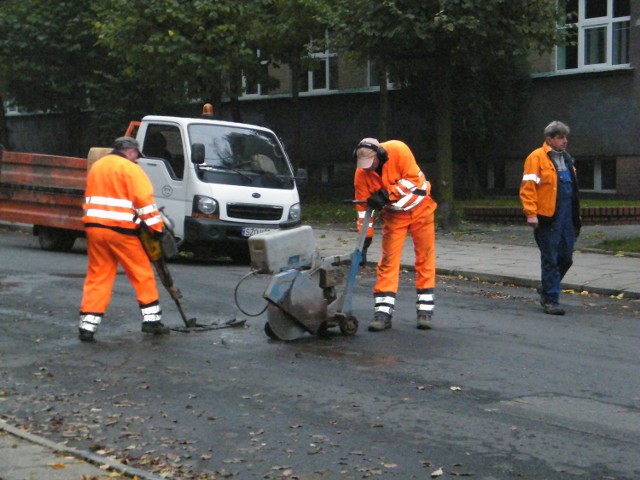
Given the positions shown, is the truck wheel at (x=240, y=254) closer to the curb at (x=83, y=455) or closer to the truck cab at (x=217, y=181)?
the truck cab at (x=217, y=181)

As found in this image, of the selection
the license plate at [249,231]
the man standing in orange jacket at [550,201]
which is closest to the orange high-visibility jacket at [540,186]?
the man standing in orange jacket at [550,201]

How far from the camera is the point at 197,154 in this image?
632 inches

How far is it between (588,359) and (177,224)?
8.18 meters

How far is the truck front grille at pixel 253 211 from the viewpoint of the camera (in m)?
16.1

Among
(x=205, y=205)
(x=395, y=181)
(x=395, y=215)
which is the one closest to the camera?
(x=395, y=181)

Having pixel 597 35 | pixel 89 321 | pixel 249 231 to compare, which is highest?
pixel 597 35

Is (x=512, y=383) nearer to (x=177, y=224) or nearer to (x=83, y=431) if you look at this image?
(x=83, y=431)

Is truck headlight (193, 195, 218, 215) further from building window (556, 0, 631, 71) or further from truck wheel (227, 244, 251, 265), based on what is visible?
building window (556, 0, 631, 71)

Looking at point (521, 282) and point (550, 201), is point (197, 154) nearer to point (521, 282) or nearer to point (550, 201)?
point (521, 282)

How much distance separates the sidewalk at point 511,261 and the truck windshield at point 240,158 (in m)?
1.50

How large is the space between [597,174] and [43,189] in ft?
42.7

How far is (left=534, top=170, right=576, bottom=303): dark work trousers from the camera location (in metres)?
11.7

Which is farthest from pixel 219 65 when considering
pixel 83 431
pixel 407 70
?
pixel 83 431

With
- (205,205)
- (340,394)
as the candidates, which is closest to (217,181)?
(205,205)
